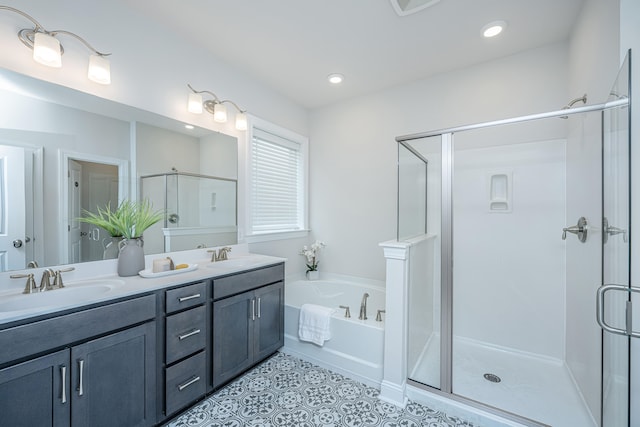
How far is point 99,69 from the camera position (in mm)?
1637

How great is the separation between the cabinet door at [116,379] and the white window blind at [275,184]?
1465 millimetres

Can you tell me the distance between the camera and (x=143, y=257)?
1.81 metres

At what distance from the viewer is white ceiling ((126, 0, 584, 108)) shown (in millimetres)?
1810

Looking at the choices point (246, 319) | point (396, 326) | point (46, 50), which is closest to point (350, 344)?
point (396, 326)

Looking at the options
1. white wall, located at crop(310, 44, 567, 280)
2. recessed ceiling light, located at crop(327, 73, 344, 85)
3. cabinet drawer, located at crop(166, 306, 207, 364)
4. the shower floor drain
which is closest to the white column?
the shower floor drain

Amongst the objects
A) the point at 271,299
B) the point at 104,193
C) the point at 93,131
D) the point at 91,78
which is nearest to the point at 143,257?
the point at 104,193

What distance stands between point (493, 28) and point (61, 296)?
10.6 ft

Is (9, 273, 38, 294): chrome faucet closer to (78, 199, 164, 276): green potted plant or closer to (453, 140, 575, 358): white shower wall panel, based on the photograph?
(78, 199, 164, 276): green potted plant

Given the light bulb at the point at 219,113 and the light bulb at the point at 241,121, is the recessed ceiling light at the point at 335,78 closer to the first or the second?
the light bulb at the point at 241,121

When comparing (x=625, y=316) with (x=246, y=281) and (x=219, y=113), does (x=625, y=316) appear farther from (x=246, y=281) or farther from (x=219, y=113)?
(x=219, y=113)

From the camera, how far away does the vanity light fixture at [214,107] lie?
219 centimetres

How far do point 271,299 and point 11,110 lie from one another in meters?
1.94

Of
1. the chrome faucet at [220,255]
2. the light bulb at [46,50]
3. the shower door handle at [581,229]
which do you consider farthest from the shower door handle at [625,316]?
the light bulb at [46,50]

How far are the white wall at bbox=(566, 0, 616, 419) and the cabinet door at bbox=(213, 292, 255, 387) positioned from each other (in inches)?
86.6
